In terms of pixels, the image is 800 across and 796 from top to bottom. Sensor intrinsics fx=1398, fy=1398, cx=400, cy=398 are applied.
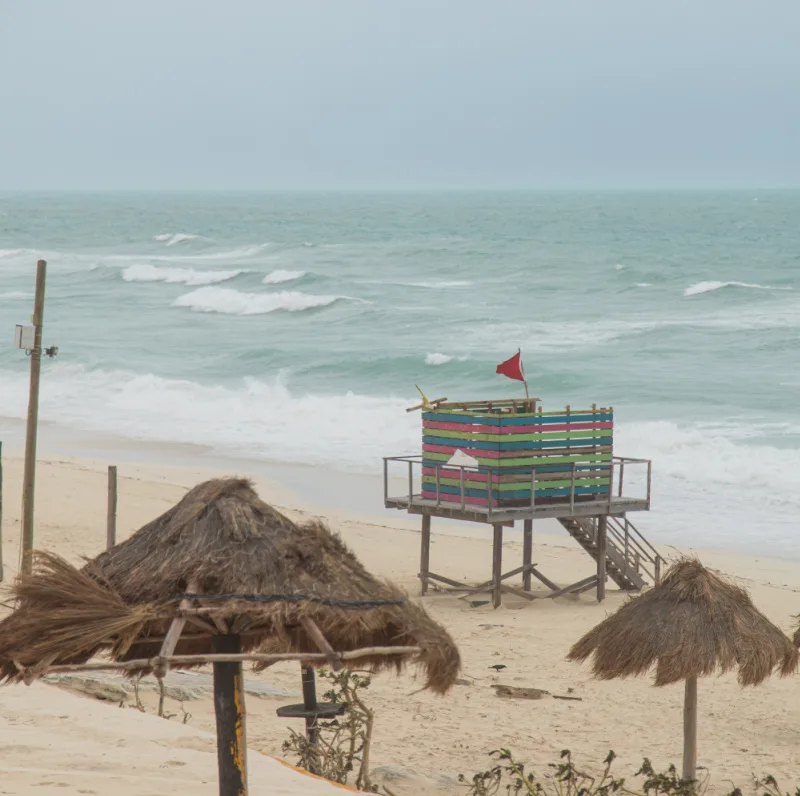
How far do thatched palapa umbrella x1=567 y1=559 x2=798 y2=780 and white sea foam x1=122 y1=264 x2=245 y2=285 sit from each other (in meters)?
60.6

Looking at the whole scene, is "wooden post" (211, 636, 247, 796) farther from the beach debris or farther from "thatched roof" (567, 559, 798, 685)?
the beach debris

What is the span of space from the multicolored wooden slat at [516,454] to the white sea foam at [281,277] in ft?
166

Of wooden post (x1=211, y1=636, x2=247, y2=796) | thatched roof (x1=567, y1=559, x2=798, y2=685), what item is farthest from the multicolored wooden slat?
wooden post (x1=211, y1=636, x2=247, y2=796)

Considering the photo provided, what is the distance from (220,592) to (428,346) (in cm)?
4116

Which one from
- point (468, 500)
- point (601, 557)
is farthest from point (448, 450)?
point (601, 557)

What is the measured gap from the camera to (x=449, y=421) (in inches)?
682

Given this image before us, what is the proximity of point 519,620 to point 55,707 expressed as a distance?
7.43 m

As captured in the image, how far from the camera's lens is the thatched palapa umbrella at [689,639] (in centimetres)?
1018

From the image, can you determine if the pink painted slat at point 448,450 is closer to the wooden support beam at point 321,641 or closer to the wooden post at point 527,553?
the wooden post at point 527,553

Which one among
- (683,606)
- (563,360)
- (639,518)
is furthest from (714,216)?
(683,606)

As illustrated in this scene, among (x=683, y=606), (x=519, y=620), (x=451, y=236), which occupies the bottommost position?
(x=519, y=620)

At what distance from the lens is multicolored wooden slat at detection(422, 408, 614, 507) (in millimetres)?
16922

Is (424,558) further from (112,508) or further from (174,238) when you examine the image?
(174,238)

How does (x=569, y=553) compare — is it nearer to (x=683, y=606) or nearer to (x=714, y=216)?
(x=683, y=606)
